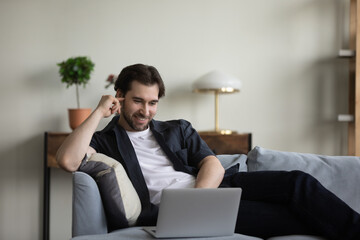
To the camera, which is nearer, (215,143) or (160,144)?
(160,144)

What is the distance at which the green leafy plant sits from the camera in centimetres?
346

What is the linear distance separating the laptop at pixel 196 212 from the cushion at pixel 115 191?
8.5 inches

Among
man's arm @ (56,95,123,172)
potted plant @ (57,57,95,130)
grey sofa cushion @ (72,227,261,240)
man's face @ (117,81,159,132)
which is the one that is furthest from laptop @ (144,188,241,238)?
potted plant @ (57,57,95,130)

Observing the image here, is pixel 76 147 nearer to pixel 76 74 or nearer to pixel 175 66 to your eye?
pixel 76 74

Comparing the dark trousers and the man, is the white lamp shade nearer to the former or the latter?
the man

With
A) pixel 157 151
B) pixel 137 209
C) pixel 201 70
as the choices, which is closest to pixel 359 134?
pixel 201 70

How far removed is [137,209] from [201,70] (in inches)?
81.5

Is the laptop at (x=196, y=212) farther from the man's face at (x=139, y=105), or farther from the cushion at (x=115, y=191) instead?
the man's face at (x=139, y=105)

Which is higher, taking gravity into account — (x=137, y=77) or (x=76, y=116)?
(x=137, y=77)

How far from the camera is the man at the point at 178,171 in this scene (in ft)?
5.85

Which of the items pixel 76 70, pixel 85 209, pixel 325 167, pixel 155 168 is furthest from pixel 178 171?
pixel 76 70

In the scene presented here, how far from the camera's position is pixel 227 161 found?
2.35 m

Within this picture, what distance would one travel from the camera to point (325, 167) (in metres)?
2.22

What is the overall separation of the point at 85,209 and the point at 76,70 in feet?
6.24
